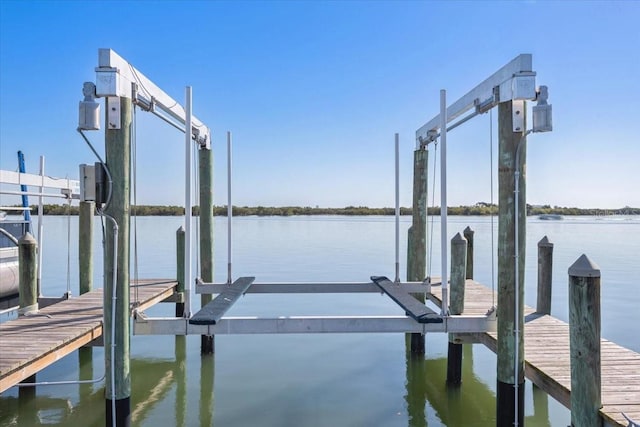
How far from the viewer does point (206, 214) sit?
9211 mm

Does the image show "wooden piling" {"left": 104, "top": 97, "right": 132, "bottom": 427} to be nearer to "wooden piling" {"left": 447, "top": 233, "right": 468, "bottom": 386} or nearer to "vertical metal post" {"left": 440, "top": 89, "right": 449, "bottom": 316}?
"vertical metal post" {"left": 440, "top": 89, "right": 449, "bottom": 316}

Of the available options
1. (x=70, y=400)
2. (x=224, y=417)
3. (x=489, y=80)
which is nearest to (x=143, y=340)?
(x=70, y=400)

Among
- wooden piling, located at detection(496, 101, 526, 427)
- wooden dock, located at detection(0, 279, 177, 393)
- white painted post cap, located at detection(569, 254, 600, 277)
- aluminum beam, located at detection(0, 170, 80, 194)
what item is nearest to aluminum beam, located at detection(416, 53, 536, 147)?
wooden piling, located at detection(496, 101, 526, 427)

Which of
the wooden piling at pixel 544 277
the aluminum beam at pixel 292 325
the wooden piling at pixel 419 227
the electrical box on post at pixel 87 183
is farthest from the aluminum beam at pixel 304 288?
the electrical box on post at pixel 87 183

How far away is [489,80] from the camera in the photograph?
17.6 feet

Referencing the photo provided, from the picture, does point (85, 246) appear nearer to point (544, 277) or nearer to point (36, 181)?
point (36, 181)

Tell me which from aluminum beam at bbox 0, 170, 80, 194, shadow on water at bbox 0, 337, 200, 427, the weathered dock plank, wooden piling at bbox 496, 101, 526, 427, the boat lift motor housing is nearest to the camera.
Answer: the boat lift motor housing

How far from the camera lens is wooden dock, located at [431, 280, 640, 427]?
3855 millimetres

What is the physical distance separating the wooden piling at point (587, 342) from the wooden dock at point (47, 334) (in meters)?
4.10

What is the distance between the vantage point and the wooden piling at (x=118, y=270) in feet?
15.7

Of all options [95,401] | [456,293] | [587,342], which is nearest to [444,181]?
[456,293]

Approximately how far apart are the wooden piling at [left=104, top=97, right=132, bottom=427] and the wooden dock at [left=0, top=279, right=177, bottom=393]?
599 mm

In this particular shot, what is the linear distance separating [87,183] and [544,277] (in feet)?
19.6

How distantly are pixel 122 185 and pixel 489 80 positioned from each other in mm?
3778
